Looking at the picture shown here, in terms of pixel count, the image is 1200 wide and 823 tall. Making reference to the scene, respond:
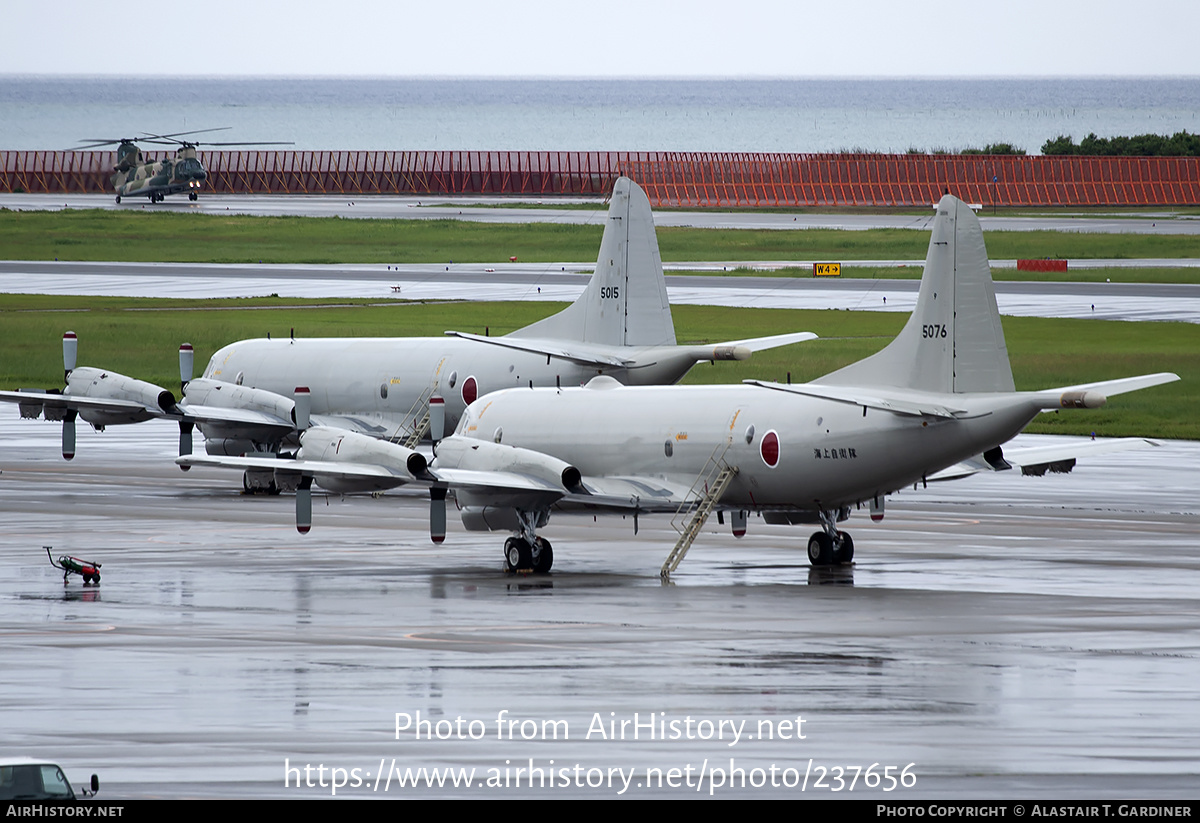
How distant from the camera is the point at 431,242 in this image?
118 m

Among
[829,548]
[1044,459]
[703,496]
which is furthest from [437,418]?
[1044,459]

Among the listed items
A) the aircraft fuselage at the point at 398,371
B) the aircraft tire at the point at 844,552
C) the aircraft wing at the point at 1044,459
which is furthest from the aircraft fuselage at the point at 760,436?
the aircraft fuselage at the point at 398,371

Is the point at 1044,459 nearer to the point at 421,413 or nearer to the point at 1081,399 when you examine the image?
the point at 1081,399

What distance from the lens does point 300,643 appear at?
88.3 feet

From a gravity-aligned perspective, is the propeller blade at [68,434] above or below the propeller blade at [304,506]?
above

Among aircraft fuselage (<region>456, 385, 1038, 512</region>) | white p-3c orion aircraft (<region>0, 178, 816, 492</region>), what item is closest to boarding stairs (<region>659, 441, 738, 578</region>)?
aircraft fuselage (<region>456, 385, 1038, 512</region>)

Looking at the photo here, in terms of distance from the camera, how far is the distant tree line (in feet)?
488

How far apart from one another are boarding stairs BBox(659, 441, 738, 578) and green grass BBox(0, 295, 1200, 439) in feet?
77.9

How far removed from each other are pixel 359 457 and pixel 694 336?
1649 inches

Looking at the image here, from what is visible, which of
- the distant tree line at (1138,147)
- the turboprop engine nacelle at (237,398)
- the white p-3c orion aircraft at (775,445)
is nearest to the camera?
the white p-3c orion aircraft at (775,445)

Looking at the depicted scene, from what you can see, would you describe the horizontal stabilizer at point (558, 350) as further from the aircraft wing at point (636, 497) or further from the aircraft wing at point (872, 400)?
the aircraft wing at point (872, 400)

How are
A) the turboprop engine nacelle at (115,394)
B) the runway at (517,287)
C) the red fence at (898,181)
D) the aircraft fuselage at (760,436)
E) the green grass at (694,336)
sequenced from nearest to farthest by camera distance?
the aircraft fuselage at (760,436), the turboprop engine nacelle at (115,394), the green grass at (694,336), the runway at (517,287), the red fence at (898,181)

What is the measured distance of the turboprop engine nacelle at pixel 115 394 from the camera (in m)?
46.8

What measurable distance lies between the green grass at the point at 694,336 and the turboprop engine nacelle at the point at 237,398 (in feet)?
59.2
